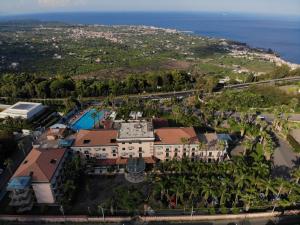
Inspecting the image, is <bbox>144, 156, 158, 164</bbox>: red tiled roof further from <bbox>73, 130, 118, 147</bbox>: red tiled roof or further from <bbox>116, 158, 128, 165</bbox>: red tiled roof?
<bbox>73, 130, 118, 147</bbox>: red tiled roof

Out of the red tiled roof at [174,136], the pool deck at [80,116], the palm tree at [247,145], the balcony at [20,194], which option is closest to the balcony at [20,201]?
the balcony at [20,194]

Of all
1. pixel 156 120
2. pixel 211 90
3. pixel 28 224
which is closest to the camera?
pixel 28 224

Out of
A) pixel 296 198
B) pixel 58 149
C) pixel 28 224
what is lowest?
pixel 28 224

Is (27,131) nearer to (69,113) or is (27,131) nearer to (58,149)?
(69,113)

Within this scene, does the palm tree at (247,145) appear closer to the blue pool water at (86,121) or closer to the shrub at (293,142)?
the shrub at (293,142)

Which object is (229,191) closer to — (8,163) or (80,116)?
(8,163)

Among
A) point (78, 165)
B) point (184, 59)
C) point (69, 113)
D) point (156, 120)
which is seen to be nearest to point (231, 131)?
point (156, 120)

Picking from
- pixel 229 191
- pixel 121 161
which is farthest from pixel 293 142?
pixel 121 161
